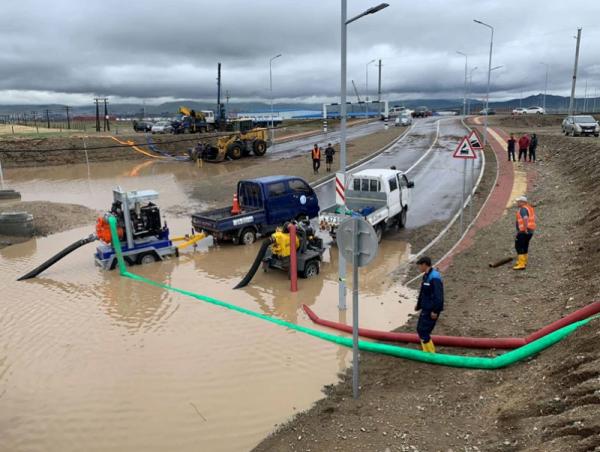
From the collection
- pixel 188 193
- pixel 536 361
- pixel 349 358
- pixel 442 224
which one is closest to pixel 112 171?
pixel 188 193

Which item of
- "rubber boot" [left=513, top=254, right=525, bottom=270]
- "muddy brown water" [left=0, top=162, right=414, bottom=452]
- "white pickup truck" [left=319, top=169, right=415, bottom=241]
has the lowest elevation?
"muddy brown water" [left=0, top=162, right=414, bottom=452]

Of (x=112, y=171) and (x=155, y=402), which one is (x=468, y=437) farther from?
(x=112, y=171)

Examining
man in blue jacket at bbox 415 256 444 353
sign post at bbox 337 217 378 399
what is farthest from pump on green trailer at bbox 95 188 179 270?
man in blue jacket at bbox 415 256 444 353

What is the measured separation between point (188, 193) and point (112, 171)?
12.8 meters

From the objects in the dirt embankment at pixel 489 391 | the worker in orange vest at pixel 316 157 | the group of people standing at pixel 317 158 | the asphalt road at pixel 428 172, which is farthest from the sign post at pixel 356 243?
the group of people standing at pixel 317 158

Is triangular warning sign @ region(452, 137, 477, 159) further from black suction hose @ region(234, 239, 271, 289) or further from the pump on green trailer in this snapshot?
the pump on green trailer

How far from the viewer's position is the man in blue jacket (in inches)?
269

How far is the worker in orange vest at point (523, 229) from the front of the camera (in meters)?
10.0

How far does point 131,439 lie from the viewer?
602 centimetres

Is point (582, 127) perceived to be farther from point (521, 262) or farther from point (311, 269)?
point (311, 269)

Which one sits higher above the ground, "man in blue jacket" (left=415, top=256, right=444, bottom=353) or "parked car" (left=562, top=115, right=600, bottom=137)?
"parked car" (left=562, top=115, right=600, bottom=137)

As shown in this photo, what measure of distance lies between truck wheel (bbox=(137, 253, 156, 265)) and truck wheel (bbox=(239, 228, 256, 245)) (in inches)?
105

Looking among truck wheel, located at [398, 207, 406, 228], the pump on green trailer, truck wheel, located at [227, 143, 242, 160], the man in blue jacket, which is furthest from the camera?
truck wheel, located at [227, 143, 242, 160]

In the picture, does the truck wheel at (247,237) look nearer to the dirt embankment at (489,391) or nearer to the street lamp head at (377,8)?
the dirt embankment at (489,391)
